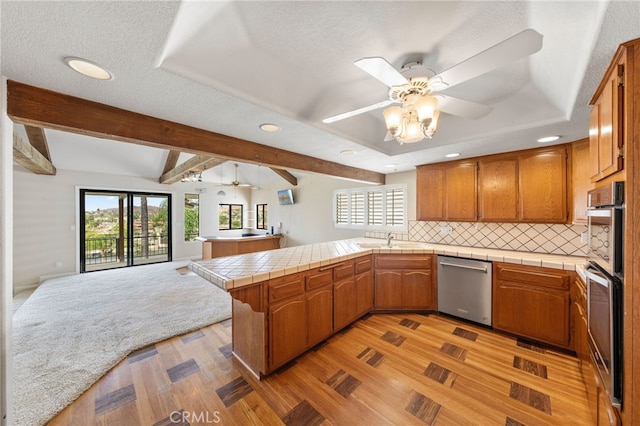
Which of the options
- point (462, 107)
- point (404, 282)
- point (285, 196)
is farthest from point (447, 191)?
point (285, 196)

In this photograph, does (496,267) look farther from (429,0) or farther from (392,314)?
(429,0)

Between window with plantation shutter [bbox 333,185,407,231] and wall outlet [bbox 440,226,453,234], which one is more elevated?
window with plantation shutter [bbox 333,185,407,231]

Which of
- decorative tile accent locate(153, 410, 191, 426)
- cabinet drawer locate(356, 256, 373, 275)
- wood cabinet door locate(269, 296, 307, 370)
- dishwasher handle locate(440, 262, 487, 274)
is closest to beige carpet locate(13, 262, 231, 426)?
Result: decorative tile accent locate(153, 410, 191, 426)

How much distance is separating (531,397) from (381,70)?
2621mm

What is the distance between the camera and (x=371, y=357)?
2.37 metres

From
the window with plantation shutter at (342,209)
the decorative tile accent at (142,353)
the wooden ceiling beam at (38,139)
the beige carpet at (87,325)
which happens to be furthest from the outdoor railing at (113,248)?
the window with plantation shutter at (342,209)

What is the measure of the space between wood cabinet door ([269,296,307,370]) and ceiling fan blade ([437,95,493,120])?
2011 mm

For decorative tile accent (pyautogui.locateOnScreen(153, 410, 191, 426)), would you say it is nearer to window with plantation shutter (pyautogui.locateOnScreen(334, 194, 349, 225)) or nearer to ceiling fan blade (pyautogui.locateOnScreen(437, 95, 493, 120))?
ceiling fan blade (pyautogui.locateOnScreen(437, 95, 493, 120))

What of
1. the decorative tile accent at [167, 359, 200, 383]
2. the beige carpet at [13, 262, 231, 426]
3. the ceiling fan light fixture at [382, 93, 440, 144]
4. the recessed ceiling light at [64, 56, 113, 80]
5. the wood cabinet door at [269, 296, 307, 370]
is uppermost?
the recessed ceiling light at [64, 56, 113, 80]

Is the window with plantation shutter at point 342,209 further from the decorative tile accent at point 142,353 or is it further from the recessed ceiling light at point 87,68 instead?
the recessed ceiling light at point 87,68

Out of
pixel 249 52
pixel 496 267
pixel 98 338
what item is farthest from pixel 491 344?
pixel 98 338

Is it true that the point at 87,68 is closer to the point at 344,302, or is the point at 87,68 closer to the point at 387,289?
the point at 344,302

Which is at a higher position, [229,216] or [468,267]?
[229,216]

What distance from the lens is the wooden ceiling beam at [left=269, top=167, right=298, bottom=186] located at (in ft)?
19.9
